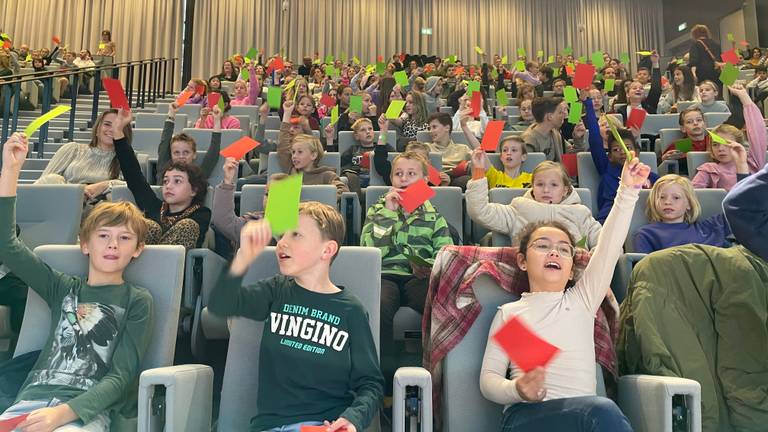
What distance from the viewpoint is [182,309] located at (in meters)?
2.41

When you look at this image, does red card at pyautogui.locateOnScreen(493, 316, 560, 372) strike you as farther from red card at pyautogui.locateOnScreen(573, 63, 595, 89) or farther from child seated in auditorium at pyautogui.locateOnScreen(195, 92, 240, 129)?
child seated in auditorium at pyautogui.locateOnScreen(195, 92, 240, 129)

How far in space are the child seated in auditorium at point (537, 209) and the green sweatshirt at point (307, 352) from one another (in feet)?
3.71

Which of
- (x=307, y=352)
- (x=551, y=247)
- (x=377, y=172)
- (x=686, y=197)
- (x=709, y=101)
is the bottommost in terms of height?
(x=307, y=352)

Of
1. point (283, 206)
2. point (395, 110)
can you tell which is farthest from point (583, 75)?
point (283, 206)

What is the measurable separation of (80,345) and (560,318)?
135cm

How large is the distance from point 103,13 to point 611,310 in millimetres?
12582

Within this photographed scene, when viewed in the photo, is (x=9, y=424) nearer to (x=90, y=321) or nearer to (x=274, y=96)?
(x=90, y=321)

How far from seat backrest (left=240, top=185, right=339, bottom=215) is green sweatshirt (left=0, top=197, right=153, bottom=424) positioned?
120 centimetres

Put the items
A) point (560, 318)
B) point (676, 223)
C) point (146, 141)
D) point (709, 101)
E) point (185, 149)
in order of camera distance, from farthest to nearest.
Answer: point (709, 101) → point (146, 141) → point (185, 149) → point (676, 223) → point (560, 318)

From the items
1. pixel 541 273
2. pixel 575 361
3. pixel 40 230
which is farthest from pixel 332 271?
pixel 40 230

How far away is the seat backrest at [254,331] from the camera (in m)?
1.77

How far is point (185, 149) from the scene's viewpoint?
351 cm

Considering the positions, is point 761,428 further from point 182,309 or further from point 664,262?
point 182,309

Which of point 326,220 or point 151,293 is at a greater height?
point 326,220
